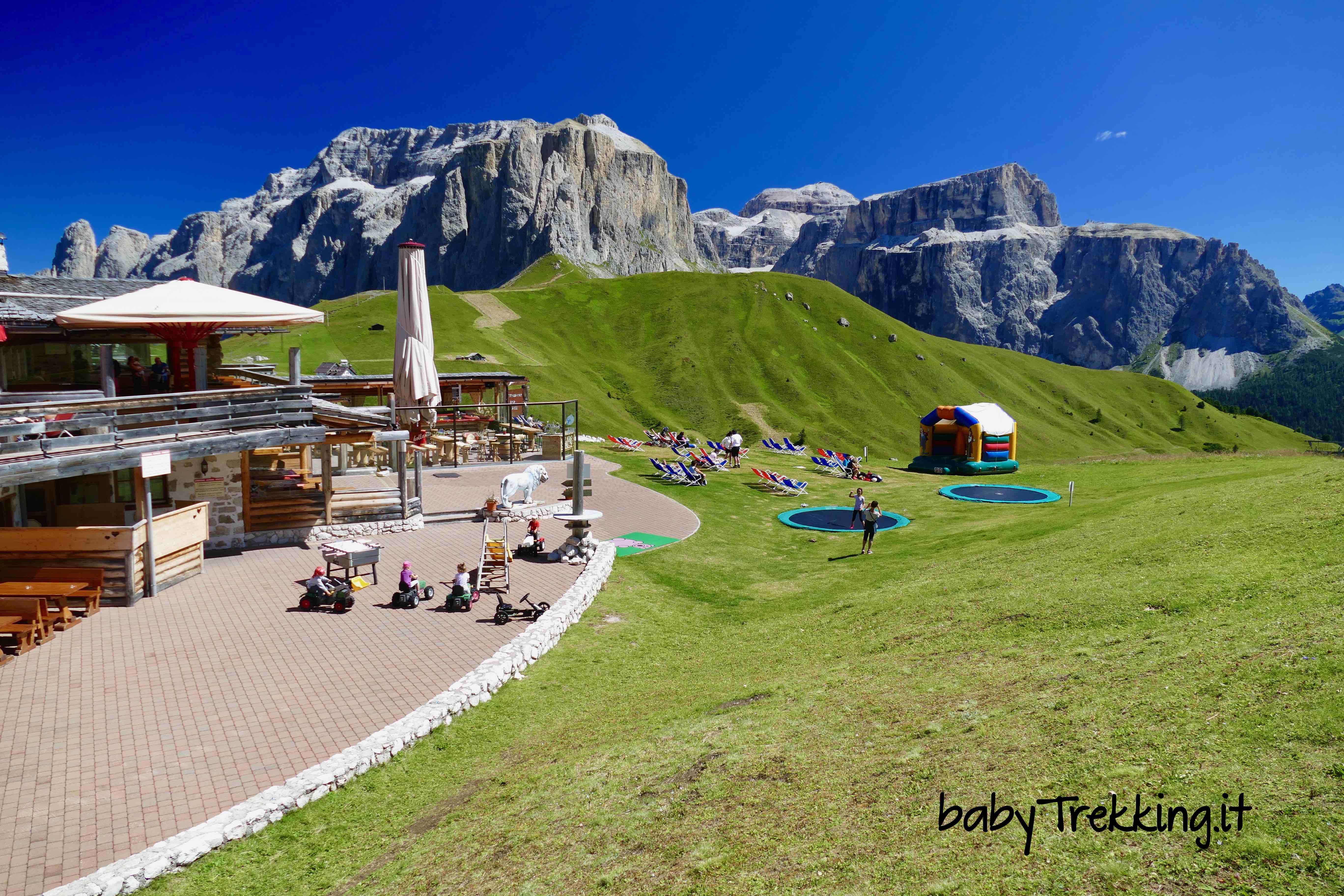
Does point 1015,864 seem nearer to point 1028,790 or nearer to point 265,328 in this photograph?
point 1028,790

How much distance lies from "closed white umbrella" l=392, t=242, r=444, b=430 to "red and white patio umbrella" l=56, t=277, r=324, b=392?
4.72 metres

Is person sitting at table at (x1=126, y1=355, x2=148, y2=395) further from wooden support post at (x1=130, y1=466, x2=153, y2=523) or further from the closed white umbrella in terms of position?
the closed white umbrella

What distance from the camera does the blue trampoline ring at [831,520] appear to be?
25828 mm

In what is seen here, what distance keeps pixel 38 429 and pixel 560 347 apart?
77.9 m

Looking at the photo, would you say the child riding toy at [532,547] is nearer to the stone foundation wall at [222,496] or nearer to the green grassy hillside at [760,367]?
the stone foundation wall at [222,496]

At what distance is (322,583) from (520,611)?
409 centimetres

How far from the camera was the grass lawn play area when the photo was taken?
206 inches

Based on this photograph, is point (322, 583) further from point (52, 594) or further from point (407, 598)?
point (52, 594)

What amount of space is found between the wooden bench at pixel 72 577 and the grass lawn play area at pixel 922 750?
8363 millimetres

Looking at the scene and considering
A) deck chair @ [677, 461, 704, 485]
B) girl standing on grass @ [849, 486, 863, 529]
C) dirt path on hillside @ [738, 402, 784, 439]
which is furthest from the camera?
dirt path on hillside @ [738, 402, 784, 439]

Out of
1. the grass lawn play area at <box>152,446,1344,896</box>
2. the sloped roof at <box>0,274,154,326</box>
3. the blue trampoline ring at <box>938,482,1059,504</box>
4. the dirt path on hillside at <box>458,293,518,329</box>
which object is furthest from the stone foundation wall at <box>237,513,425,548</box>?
the dirt path on hillside at <box>458,293,518,329</box>

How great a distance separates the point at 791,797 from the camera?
6.84 m

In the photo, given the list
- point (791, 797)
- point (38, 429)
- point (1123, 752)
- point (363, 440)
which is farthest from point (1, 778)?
point (363, 440)

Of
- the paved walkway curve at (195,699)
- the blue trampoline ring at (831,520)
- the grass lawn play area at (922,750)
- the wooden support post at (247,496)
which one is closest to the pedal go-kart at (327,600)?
the paved walkway curve at (195,699)
